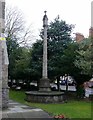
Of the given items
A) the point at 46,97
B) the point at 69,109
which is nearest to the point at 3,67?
the point at 69,109

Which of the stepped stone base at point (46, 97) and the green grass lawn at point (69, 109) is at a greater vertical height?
the stepped stone base at point (46, 97)

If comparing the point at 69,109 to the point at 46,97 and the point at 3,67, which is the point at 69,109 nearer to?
the point at 46,97

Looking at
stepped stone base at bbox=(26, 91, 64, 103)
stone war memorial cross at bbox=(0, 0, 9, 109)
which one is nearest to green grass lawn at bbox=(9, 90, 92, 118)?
stepped stone base at bbox=(26, 91, 64, 103)

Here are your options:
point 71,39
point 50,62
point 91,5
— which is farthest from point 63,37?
point 91,5

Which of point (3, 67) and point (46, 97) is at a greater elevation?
point (3, 67)

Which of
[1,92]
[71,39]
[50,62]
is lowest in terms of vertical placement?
[1,92]

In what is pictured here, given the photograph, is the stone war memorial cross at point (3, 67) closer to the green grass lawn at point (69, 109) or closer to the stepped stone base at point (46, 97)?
the green grass lawn at point (69, 109)

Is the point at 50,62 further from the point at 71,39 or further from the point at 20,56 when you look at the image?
the point at 20,56

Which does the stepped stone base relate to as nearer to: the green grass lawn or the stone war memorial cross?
the green grass lawn

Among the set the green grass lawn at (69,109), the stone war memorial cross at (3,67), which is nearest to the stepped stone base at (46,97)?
the green grass lawn at (69,109)

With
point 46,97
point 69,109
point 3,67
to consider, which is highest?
point 3,67

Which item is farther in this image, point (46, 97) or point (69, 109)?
point (46, 97)

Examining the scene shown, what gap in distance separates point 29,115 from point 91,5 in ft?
27.8

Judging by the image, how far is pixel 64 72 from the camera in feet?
80.8
